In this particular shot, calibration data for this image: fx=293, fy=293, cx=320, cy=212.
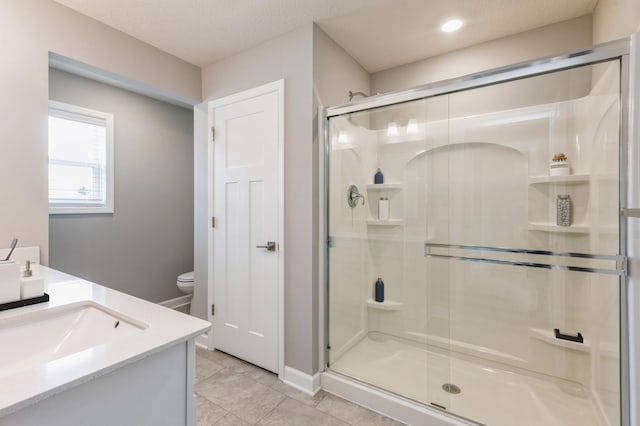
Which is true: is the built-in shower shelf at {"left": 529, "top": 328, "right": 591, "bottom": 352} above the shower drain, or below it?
above

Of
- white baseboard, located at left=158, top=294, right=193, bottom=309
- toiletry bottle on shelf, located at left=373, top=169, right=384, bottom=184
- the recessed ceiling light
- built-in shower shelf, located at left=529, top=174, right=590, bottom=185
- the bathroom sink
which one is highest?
the recessed ceiling light

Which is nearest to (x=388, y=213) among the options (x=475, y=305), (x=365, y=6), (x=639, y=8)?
(x=475, y=305)

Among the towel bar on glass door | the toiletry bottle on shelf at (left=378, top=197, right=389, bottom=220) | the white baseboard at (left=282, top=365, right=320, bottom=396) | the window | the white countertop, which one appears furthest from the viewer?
the window

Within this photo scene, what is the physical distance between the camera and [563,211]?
6.45 ft

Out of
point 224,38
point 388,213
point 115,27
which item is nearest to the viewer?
point 115,27

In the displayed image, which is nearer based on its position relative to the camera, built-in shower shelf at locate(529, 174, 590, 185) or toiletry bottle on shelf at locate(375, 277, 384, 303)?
built-in shower shelf at locate(529, 174, 590, 185)

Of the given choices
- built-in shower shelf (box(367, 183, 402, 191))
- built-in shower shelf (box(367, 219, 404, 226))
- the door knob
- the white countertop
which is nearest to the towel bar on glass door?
built-in shower shelf (box(367, 219, 404, 226))

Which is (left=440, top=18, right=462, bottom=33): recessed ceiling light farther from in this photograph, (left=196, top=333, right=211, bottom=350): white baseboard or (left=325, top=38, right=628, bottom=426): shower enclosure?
(left=196, top=333, right=211, bottom=350): white baseboard

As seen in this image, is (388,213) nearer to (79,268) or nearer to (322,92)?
(322,92)

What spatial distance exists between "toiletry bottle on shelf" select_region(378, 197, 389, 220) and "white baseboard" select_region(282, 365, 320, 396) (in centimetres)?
138

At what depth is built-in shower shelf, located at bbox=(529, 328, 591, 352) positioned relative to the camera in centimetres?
191

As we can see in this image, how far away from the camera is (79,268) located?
283cm

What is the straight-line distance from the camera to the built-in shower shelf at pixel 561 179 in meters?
1.88

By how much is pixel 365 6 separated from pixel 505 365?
109 inches
